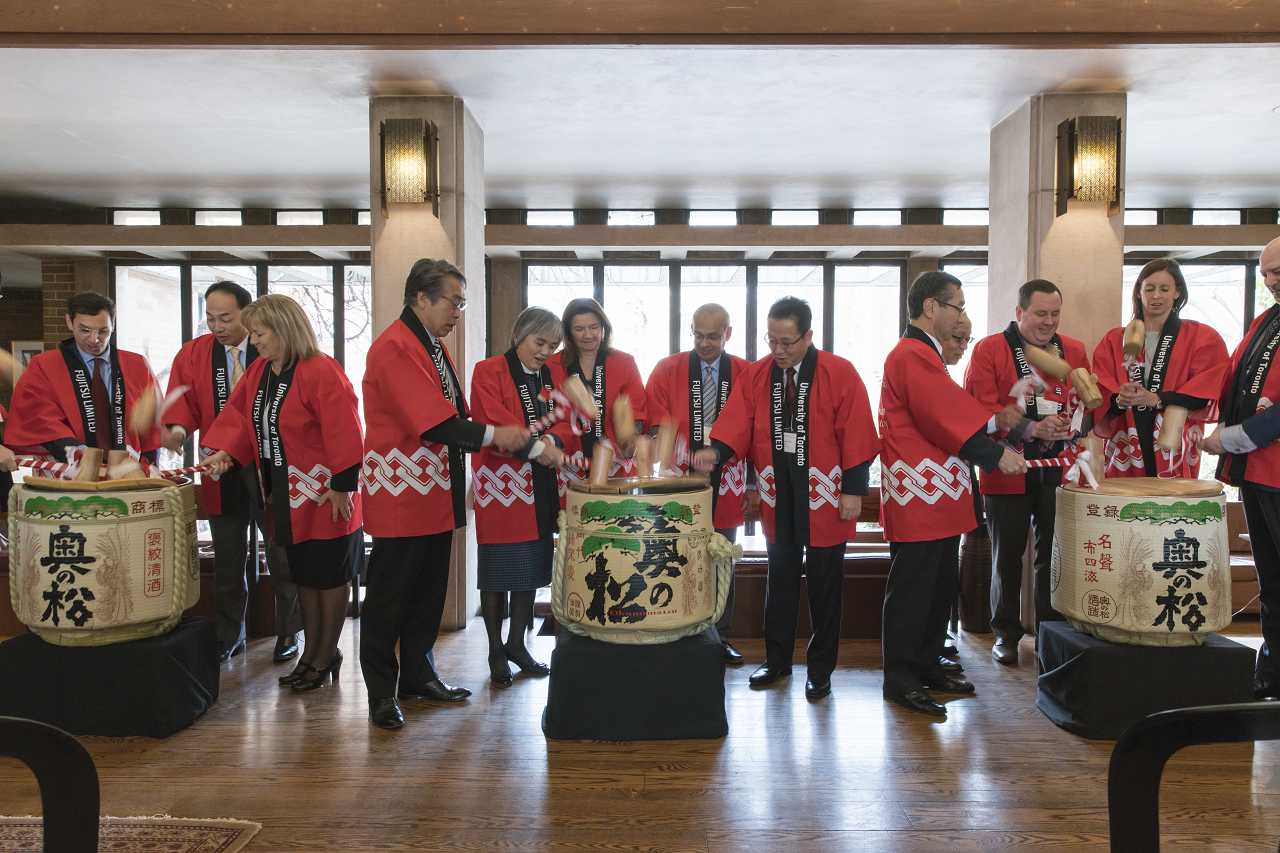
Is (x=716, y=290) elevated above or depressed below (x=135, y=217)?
below

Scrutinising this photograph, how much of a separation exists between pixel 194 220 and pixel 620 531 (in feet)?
21.0

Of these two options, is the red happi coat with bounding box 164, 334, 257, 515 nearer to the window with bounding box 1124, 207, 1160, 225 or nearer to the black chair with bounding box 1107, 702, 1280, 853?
the black chair with bounding box 1107, 702, 1280, 853

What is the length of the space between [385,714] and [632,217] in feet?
17.1

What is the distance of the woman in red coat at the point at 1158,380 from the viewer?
2.94 m

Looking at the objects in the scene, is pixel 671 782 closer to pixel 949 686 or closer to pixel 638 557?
pixel 638 557

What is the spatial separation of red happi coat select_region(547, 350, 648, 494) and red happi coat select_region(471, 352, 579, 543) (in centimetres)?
19

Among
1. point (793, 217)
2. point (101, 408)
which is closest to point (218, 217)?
point (101, 408)

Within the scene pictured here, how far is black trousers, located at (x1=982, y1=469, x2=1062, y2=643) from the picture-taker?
323 centimetres

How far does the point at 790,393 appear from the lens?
2816 millimetres

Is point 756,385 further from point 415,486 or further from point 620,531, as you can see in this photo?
point 415,486

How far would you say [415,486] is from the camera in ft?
8.37

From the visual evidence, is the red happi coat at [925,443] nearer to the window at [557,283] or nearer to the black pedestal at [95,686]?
the black pedestal at [95,686]

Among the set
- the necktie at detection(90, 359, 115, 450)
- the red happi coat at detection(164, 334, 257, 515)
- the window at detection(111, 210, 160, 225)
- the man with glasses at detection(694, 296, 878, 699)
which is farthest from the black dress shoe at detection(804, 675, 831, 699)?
the window at detection(111, 210, 160, 225)

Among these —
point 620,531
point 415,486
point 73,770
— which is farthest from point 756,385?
point 73,770
